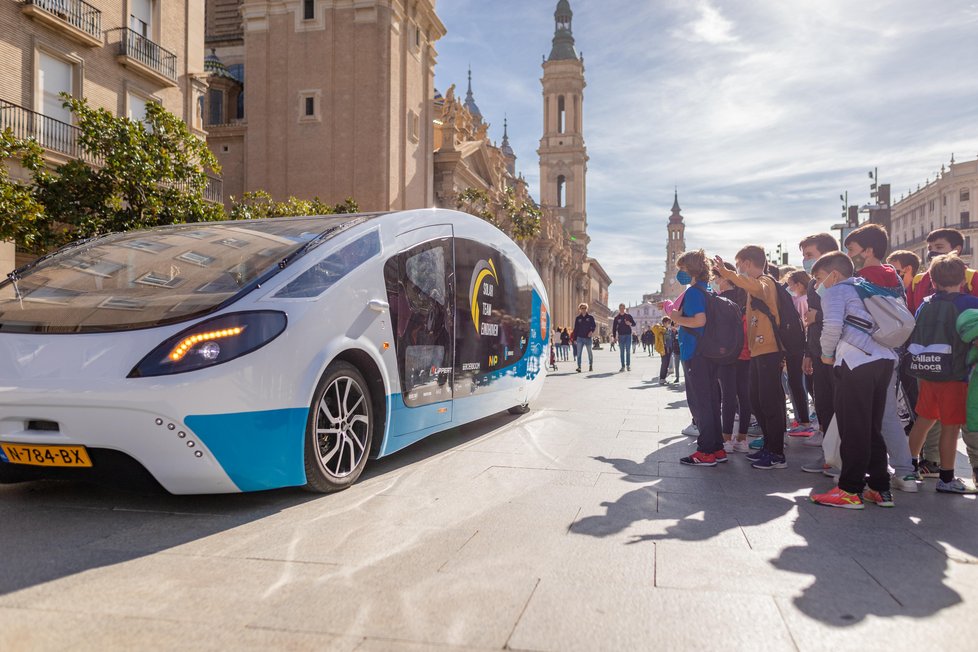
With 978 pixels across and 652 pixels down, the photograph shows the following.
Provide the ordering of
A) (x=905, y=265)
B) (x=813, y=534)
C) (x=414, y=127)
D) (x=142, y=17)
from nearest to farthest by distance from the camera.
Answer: (x=813, y=534), (x=905, y=265), (x=142, y=17), (x=414, y=127)

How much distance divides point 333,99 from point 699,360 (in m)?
32.9

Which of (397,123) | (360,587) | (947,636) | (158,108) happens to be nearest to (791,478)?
(947,636)

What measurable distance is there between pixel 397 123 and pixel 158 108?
22.4m

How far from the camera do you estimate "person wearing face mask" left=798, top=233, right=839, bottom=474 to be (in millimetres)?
6141

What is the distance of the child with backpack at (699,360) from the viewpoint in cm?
616

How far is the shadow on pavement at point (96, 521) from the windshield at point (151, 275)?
1.00m

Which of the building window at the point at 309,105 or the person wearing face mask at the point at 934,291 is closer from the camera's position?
the person wearing face mask at the point at 934,291

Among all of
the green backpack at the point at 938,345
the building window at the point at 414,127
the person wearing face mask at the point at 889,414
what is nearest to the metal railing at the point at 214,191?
the building window at the point at 414,127

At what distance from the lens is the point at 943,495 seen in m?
5.08

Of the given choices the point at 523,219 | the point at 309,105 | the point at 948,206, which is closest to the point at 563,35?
the point at 948,206

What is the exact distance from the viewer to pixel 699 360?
6352 mm

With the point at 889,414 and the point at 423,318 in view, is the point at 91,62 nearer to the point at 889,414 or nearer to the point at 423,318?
the point at 423,318

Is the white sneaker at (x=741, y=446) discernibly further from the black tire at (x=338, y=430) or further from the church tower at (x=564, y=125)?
the church tower at (x=564, y=125)

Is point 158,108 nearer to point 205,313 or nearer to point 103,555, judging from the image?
point 205,313
